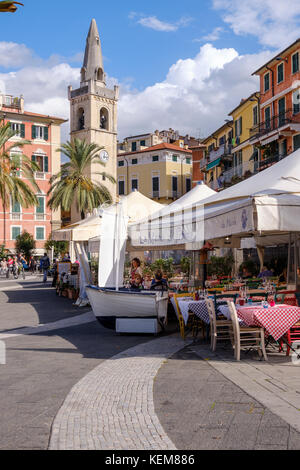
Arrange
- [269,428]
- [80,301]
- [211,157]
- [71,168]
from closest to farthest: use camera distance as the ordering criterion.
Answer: [269,428] → [80,301] → [71,168] → [211,157]

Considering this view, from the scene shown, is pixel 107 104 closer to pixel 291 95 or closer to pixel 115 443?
pixel 291 95

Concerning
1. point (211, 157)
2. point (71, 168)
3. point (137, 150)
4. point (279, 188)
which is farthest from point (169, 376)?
point (137, 150)

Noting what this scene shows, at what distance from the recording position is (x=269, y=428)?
469 cm

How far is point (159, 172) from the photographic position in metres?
71.3

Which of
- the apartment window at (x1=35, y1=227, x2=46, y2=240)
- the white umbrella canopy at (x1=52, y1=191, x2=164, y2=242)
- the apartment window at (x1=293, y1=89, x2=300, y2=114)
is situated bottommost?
the white umbrella canopy at (x1=52, y1=191, x2=164, y2=242)

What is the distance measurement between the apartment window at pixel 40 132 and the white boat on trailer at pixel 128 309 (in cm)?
5244

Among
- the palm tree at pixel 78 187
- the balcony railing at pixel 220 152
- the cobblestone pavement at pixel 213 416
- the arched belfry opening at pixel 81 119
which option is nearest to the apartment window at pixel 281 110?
the balcony railing at pixel 220 152

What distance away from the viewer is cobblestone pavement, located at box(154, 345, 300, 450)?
4.37m

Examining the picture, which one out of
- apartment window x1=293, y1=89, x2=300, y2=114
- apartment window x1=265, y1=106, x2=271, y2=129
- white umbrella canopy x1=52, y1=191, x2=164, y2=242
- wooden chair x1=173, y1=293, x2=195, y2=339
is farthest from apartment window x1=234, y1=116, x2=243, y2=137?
wooden chair x1=173, y1=293, x2=195, y2=339

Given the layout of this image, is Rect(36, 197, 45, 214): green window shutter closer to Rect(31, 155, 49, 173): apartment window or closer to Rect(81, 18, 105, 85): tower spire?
Rect(31, 155, 49, 173): apartment window

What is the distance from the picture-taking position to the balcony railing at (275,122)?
33.8 metres

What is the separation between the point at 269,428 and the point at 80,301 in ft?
43.7

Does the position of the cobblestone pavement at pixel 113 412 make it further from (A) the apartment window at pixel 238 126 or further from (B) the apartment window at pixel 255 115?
(A) the apartment window at pixel 238 126

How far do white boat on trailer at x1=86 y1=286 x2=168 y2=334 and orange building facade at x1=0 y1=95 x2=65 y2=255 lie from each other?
4860 centimetres
